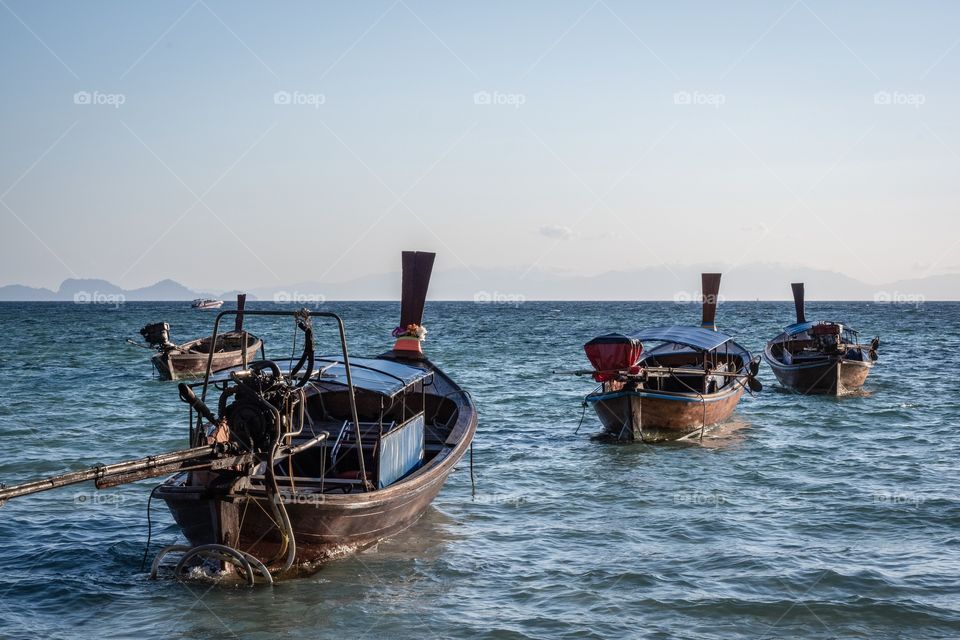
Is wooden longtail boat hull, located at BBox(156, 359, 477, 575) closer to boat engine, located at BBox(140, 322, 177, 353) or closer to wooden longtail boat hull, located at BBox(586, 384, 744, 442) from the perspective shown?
wooden longtail boat hull, located at BBox(586, 384, 744, 442)

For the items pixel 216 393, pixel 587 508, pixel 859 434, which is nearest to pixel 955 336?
pixel 859 434

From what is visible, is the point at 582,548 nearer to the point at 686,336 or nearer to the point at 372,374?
the point at 372,374

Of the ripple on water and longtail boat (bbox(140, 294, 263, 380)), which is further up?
longtail boat (bbox(140, 294, 263, 380))

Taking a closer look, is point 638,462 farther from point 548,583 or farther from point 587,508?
point 548,583

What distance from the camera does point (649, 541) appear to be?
12750 millimetres

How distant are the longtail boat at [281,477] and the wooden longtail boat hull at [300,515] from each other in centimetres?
1

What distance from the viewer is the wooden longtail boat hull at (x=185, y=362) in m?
34.3

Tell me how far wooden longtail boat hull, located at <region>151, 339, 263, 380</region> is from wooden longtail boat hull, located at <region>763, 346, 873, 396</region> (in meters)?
19.6

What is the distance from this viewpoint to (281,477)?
36.2ft

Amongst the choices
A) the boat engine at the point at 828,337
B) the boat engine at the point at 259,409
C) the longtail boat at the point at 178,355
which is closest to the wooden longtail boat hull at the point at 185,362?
the longtail boat at the point at 178,355

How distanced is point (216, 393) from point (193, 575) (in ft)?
65.6

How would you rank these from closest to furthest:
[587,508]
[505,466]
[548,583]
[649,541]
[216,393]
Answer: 1. [548,583]
2. [649,541]
3. [587,508]
4. [505,466]
5. [216,393]

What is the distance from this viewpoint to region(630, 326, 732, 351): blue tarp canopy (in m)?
21.5

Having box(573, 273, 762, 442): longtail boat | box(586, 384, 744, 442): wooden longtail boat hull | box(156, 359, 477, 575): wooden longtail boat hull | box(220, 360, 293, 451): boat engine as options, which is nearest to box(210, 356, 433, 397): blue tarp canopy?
box(156, 359, 477, 575): wooden longtail boat hull
